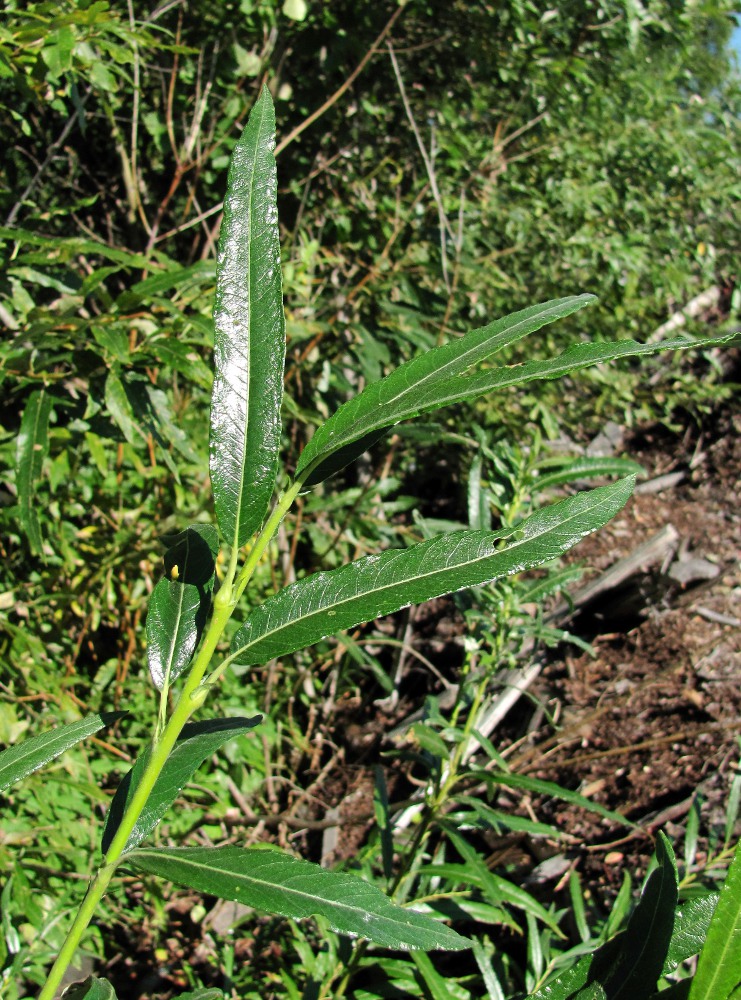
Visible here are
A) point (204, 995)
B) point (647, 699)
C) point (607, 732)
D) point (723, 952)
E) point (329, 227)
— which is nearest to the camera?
point (723, 952)

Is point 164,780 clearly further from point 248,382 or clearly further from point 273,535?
point 248,382

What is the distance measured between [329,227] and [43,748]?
2.88 meters

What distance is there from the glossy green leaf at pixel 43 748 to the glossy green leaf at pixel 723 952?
55 cm

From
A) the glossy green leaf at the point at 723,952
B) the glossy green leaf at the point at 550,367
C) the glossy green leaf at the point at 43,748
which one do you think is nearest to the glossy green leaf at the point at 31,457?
the glossy green leaf at the point at 43,748

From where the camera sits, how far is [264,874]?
2.35 ft

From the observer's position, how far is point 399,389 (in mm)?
715

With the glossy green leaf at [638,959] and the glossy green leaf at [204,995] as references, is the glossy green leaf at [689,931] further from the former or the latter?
the glossy green leaf at [204,995]

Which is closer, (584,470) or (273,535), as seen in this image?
(273,535)

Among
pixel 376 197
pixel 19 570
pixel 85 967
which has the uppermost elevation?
pixel 376 197

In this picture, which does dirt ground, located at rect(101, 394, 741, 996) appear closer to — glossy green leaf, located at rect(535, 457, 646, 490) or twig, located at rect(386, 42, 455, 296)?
glossy green leaf, located at rect(535, 457, 646, 490)

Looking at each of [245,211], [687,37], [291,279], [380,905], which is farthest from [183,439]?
[687,37]

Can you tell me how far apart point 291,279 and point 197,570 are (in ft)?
6.70

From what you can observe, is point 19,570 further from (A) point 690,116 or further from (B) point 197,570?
(A) point 690,116

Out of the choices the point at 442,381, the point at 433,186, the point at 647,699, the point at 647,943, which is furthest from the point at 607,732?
the point at 442,381
